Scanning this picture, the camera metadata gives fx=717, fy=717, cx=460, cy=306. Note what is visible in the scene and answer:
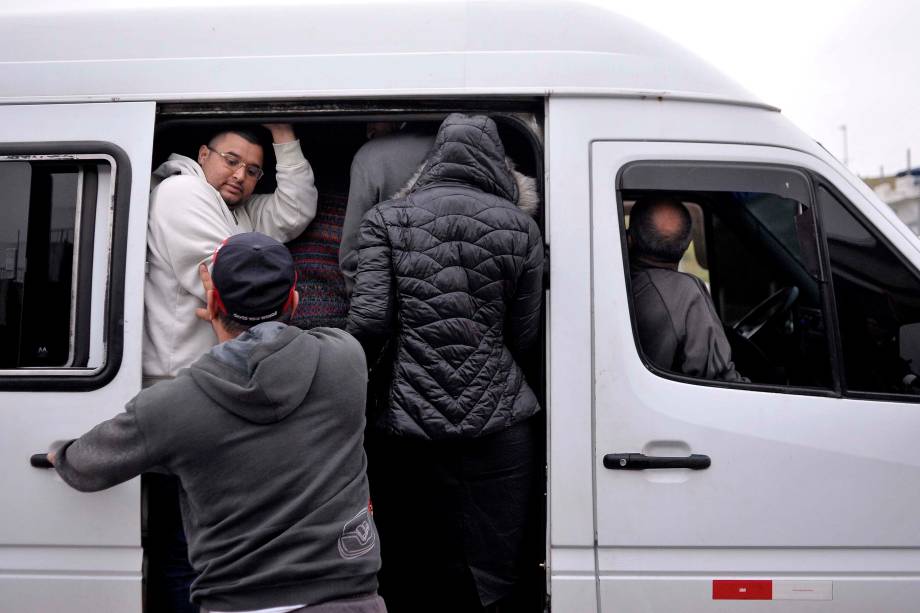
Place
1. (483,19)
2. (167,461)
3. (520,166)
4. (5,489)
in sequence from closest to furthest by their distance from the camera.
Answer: (167,461) < (5,489) < (483,19) < (520,166)

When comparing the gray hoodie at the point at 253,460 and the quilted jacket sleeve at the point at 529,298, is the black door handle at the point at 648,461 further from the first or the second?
the gray hoodie at the point at 253,460

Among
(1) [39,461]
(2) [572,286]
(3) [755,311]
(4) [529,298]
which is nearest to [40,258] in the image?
(1) [39,461]

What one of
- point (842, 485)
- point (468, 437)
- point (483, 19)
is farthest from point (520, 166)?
point (842, 485)

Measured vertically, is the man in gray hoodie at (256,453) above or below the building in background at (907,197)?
below

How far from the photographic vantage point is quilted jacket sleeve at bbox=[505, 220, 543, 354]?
7.84 ft

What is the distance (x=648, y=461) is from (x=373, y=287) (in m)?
1.07

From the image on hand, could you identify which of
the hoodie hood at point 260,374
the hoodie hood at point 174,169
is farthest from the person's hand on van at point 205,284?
the hoodie hood at point 174,169

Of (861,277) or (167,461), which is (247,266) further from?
(861,277)

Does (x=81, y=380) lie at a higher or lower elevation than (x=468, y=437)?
higher

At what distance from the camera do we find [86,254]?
245cm

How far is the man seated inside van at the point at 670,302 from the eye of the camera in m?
2.54

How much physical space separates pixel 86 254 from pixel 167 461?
3.69 ft

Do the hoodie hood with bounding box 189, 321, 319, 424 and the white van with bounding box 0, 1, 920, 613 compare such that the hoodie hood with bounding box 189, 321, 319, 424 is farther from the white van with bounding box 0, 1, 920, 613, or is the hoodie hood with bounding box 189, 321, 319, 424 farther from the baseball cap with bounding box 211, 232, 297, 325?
the white van with bounding box 0, 1, 920, 613

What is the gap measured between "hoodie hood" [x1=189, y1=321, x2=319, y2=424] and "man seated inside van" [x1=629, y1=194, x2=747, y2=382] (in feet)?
4.30
